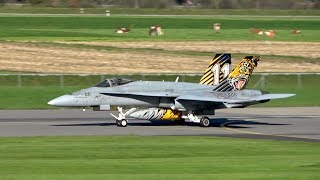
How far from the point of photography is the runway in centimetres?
3697

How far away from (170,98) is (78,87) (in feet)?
55.8

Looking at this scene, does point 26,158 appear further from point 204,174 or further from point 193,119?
point 193,119

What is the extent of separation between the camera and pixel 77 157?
26.2m

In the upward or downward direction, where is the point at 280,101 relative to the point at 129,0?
downward

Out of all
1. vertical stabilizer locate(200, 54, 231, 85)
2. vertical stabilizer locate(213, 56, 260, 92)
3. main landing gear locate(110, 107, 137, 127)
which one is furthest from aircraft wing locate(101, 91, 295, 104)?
vertical stabilizer locate(200, 54, 231, 85)

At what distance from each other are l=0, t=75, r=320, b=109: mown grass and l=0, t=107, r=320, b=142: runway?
134 inches

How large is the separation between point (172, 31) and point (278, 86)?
30219 millimetres

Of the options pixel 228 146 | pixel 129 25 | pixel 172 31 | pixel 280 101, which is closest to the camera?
pixel 228 146

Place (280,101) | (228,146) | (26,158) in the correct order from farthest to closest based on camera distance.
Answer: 1. (280,101)
2. (228,146)
3. (26,158)

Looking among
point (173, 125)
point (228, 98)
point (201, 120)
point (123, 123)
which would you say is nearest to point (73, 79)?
point (173, 125)

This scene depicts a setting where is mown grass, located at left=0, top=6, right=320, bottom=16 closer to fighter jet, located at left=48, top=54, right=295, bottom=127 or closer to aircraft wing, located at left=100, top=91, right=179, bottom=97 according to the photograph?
fighter jet, located at left=48, top=54, right=295, bottom=127

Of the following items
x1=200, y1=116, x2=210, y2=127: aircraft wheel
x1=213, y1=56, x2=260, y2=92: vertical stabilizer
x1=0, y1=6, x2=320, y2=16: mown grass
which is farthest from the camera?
x1=0, y1=6, x2=320, y2=16: mown grass

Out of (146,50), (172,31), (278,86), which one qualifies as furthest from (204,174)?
(172,31)

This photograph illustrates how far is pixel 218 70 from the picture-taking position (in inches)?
1704
